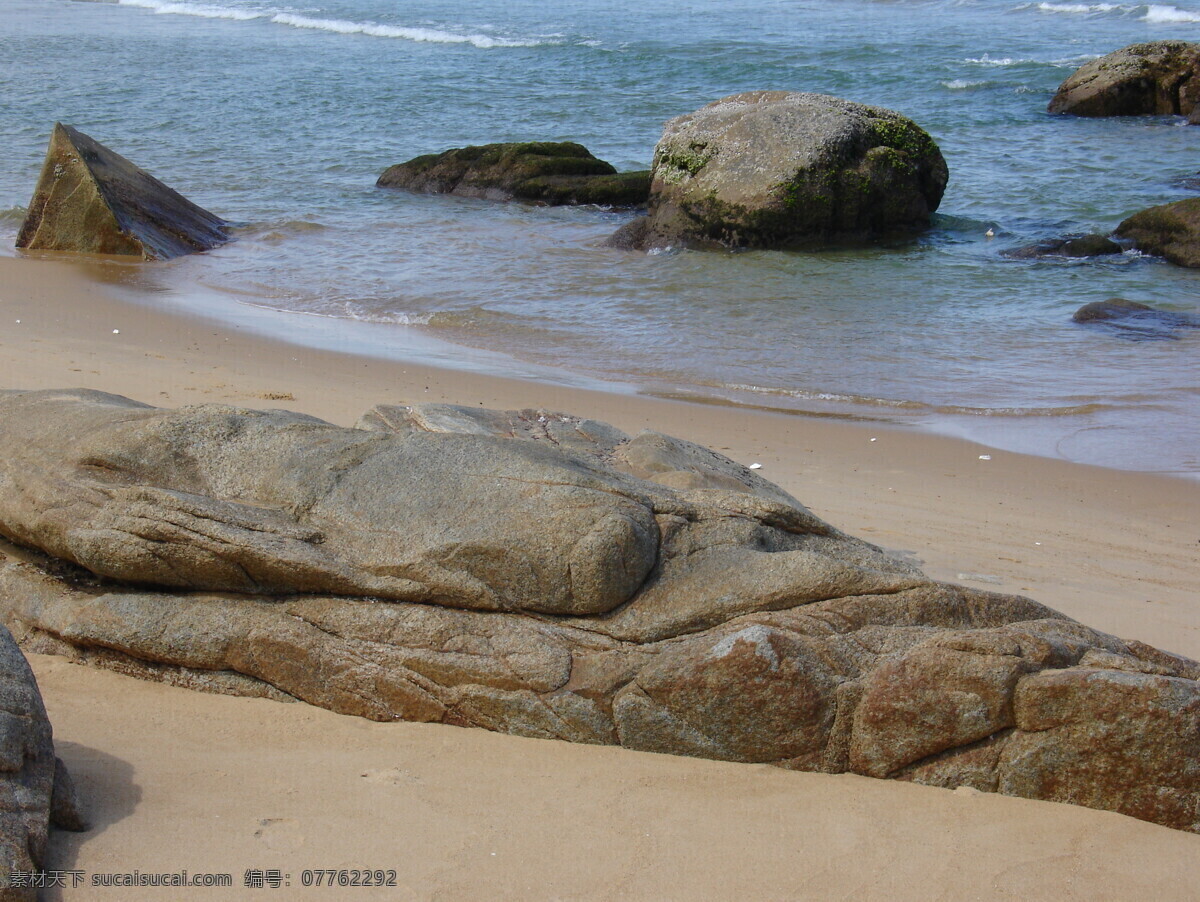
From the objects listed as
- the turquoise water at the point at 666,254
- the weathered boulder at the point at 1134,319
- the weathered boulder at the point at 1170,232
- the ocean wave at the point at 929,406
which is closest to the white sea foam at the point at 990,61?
the turquoise water at the point at 666,254

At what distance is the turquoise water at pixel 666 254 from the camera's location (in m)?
9.29

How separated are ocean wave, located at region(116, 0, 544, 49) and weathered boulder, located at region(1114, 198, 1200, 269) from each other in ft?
74.6

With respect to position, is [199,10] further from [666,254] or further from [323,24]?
[666,254]

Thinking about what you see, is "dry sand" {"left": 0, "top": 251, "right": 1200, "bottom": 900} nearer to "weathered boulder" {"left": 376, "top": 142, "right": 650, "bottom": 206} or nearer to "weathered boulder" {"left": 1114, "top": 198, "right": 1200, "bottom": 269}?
"weathered boulder" {"left": 1114, "top": 198, "right": 1200, "bottom": 269}

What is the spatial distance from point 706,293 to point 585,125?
11.2 m

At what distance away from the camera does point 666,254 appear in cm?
1348

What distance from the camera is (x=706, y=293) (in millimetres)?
11953

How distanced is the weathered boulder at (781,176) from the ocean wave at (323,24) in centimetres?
2098

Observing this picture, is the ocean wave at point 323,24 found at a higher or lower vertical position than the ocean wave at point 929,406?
higher

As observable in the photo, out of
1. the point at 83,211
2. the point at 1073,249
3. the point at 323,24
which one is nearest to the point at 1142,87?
the point at 1073,249

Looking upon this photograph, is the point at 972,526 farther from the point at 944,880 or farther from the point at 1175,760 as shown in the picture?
the point at 944,880

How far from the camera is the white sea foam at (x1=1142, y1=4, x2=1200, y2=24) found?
113ft

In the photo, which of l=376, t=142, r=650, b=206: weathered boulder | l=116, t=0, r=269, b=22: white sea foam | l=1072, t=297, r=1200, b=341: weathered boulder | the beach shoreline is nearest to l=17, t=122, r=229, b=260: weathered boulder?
the beach shoreline

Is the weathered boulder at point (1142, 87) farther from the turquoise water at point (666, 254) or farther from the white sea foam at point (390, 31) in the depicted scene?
the white sea foam at point (390, 31)
